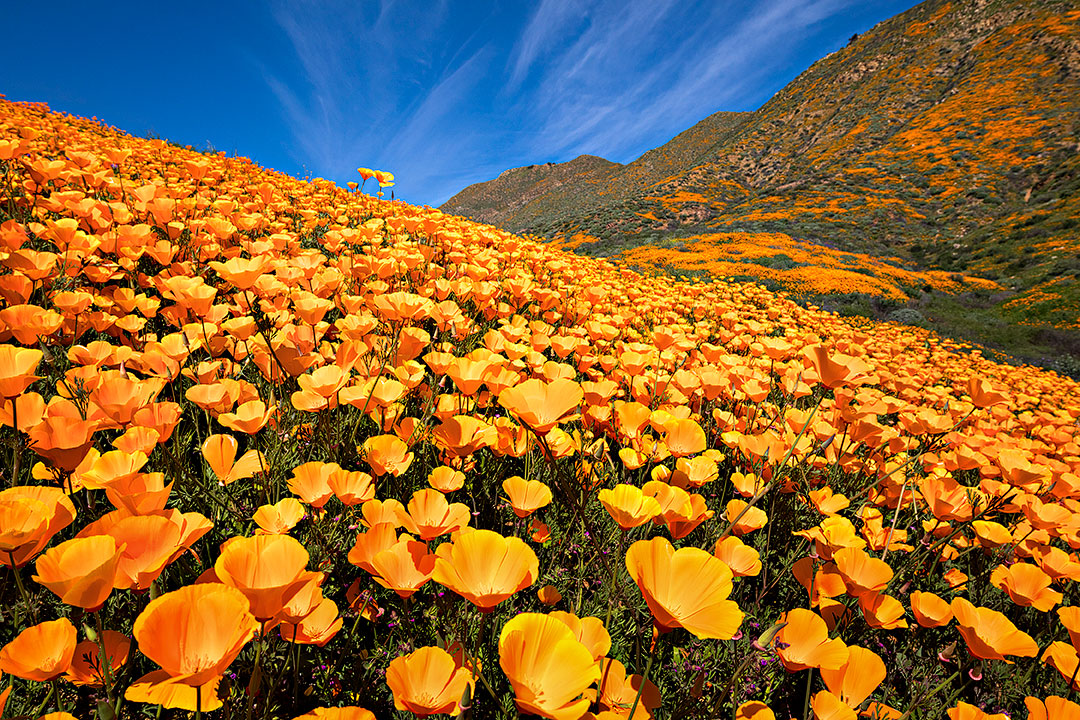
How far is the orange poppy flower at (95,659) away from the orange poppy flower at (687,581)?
3.05ft

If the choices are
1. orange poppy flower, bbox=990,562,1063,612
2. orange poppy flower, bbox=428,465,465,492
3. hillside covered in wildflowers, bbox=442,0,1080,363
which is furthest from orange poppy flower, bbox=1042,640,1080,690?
hillside covered in wildflowers, bbox=442,0,1080,363

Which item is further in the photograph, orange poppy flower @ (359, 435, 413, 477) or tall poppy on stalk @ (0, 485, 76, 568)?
orange poppy flower @ (359, 435, 413, 477)

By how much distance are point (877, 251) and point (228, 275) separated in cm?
2428

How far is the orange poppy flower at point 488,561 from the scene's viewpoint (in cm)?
87

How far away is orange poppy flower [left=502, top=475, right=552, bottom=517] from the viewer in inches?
45.3

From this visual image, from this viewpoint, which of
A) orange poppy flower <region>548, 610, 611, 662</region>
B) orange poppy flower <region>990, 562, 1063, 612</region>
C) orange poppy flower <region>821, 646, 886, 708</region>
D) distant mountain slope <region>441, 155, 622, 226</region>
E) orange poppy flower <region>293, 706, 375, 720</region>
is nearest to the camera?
orange poppy flower <region>293, 706, 375, 720</region>

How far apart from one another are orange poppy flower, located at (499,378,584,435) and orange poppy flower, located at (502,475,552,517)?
15 centimetres

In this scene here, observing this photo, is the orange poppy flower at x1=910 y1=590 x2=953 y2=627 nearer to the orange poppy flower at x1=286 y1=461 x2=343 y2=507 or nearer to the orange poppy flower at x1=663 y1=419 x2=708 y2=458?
the orange poppy flower at x1=663 y1=419 x2=708 y2=458

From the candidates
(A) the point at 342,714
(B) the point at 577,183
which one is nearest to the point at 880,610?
(A) the point at 342,714

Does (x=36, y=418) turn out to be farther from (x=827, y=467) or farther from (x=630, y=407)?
(x=827, y=467)

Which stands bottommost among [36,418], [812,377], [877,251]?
[877,251]

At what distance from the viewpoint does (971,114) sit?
29688mm

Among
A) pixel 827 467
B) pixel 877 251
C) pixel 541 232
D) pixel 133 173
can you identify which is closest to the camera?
pixel 827 467

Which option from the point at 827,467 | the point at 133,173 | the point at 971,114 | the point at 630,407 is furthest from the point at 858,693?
the point at 971,114
